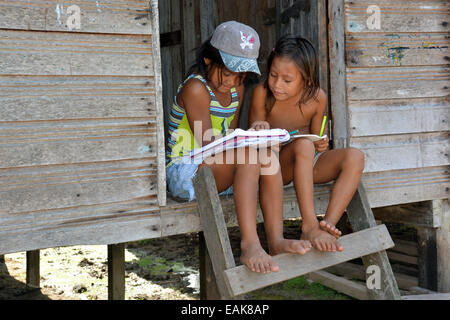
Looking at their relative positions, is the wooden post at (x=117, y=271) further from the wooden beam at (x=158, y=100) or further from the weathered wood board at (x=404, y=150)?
the weathered wood board at (x=404, y=150)

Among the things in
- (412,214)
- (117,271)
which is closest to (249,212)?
(117,271)

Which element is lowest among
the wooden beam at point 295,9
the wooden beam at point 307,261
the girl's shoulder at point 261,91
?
the wooden beam at point 307,261

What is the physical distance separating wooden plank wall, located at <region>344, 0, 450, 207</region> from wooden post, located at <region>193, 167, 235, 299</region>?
130 cm

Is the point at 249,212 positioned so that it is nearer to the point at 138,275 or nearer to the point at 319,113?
the point at 319,113

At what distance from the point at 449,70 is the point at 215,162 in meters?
2.14

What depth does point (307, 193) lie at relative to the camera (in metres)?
2.65

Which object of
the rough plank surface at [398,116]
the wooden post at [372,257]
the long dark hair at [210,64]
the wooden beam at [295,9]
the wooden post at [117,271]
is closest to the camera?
the wooden post at [372,257]

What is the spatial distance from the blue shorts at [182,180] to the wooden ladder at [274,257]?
0.50 feet

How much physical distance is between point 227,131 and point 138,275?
100 inches

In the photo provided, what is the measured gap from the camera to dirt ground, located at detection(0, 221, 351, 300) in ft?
14.8

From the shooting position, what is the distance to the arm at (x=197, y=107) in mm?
2865

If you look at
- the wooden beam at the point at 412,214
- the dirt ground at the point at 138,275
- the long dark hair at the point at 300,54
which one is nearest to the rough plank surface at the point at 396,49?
the long dark hair at the point at 300,54

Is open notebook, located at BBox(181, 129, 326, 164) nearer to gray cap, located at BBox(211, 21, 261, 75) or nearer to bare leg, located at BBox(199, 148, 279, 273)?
bare leg, located at BBox(199, 148, 279, 273)

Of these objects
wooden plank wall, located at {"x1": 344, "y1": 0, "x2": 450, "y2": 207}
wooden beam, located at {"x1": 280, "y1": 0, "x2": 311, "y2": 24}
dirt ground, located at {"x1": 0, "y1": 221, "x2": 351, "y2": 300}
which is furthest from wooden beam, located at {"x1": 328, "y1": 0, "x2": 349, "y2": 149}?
dirt ground, located at {"x1": 0, "y1": 221, "x2": 351, "y2": 300}
